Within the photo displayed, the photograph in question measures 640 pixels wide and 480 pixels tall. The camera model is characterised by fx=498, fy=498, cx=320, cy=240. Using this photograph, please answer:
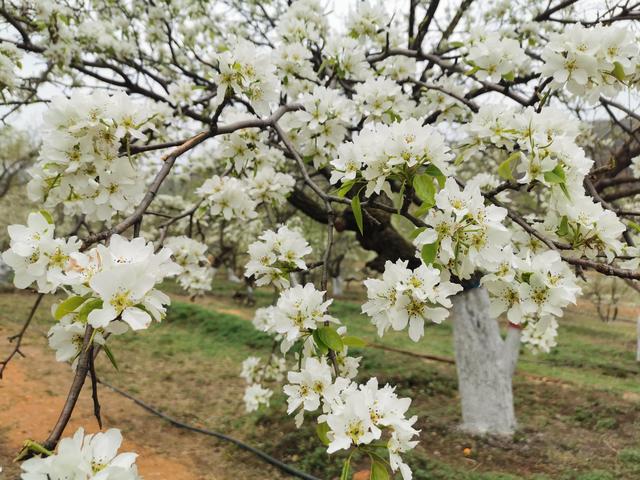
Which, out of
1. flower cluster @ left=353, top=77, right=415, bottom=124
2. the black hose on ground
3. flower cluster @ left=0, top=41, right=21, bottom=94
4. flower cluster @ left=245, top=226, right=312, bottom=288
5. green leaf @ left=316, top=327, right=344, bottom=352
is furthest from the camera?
the black hose on ground

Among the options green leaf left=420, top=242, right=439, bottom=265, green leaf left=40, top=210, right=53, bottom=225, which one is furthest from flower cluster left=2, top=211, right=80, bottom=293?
green leaf left=420, top=242, right=439, bottom=265

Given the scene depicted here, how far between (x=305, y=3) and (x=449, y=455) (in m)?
3.66

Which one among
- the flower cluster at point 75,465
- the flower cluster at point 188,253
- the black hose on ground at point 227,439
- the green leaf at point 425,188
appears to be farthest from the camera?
the black hose on ground at point 227,439

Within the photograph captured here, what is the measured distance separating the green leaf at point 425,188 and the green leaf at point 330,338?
1.38 ft

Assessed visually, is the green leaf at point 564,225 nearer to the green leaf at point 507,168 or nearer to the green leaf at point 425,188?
the green leaf at point 507,168

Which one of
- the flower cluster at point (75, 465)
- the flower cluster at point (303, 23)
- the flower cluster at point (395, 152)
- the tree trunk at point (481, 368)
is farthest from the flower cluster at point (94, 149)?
the tree trunk at point (481, 368)

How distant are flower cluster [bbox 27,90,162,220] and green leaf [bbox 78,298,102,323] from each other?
455 mm

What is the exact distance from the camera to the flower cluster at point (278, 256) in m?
1.69

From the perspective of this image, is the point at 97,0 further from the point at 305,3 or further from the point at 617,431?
the point at 617,431

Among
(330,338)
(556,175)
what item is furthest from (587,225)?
(330,338)

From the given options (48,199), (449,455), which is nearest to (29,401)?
(449,455)

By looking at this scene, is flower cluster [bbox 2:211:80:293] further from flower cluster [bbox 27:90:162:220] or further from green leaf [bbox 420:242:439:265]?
green leaf [bbox 420:242:439:265]

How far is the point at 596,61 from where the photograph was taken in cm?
147

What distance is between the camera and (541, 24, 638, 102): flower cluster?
4.77ft
